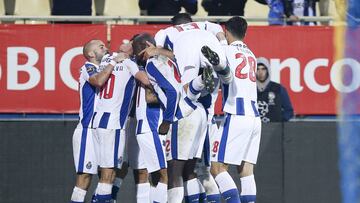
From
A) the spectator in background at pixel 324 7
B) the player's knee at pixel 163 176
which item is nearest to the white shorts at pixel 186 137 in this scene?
the player's knee at pixel 163 176

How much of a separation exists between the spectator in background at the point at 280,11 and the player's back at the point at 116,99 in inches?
A: 116

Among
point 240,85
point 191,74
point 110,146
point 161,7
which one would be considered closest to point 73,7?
point 161,7

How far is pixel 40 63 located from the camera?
50.1ft

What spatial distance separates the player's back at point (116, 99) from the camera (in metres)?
13.6

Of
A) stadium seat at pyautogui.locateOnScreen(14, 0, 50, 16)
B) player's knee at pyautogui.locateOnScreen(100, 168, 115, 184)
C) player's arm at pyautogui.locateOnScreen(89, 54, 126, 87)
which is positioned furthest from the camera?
stadium seat at pyautogui.locateOnScreen(14, 0, 50, 16)

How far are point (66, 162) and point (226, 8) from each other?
3041 mm

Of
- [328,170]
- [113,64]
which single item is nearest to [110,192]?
[113,64]

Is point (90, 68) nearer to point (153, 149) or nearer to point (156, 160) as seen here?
point (153, 149)

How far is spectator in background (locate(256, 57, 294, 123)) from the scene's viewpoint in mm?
15367

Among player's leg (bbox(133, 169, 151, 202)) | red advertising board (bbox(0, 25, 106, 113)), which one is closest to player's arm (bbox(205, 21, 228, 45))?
player's leg (bbox(133, 169, 151, 202))

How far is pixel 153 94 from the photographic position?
1310 cm

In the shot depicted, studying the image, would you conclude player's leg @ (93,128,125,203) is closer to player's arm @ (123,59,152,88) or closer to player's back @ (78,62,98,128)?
player's back @ (78,62,98,128)

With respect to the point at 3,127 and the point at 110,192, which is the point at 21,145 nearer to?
the point at 3,127

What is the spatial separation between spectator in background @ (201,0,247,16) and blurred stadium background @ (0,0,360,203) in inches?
31.4
